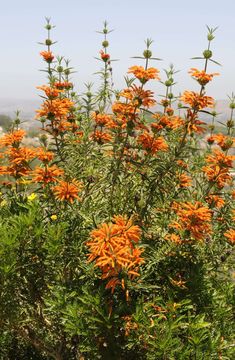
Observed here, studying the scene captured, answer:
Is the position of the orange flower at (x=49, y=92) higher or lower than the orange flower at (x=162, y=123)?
higher

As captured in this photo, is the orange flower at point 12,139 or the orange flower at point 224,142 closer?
the orange flower at point 12,139

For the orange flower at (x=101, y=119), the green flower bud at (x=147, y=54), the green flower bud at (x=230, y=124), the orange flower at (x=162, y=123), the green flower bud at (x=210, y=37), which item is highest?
the green flower bud at (x=210, y=37)

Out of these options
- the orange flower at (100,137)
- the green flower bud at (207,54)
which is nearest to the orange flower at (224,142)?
the green flower bud at (207,54)

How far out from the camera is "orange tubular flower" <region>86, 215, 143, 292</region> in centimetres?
280

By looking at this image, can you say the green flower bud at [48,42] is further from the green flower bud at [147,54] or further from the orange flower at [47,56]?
the green flower bud at [147,54]

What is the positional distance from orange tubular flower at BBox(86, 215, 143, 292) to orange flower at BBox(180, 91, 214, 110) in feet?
5.38

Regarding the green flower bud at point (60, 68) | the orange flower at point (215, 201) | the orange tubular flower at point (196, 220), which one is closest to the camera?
the orange tubular flower at point (196, 220)

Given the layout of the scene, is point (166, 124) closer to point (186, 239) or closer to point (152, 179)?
point (152, 179)

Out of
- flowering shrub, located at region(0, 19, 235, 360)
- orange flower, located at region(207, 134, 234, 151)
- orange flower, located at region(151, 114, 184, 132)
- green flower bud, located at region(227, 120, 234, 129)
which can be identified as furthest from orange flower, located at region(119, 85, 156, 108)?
green flower bud, located at region(227, 120, 234, 129)

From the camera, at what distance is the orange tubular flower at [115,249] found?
2.80 meters

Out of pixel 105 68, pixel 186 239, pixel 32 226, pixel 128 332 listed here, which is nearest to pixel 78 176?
pixel 32 226

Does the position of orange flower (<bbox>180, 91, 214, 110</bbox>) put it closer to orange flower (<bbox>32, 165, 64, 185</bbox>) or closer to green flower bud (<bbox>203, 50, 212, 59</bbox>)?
green flower bud (<bbox>203, 50, 212, 59</bbox>)

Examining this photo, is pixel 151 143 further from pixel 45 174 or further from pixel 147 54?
pixel 45 174

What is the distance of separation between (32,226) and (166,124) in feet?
7.15
